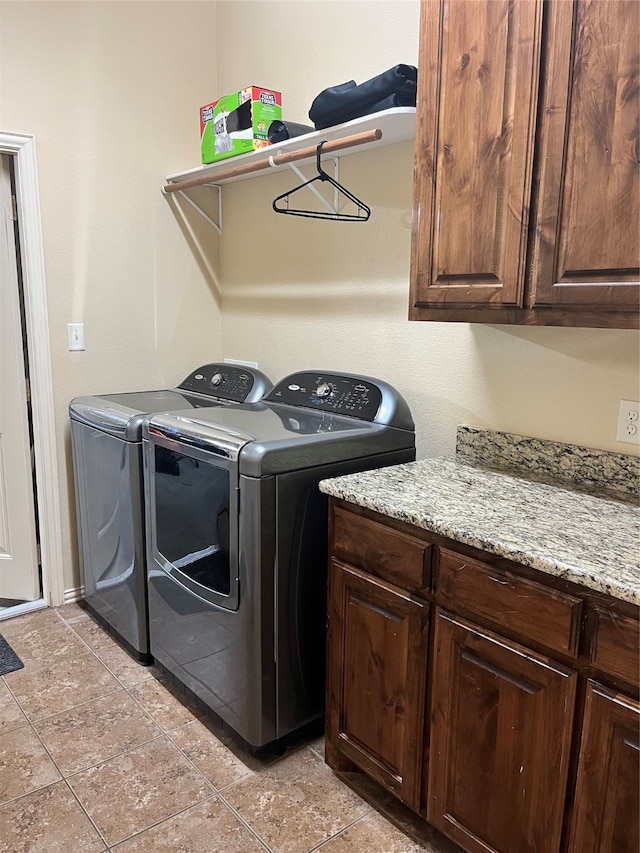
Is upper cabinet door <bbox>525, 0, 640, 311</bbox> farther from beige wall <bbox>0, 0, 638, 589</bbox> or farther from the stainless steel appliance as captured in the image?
the stainless steel appliance

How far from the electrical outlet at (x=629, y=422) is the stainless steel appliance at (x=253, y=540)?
2.19 ft

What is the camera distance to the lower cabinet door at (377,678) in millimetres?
1543

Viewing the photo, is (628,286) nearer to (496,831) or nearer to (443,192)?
(443,192)

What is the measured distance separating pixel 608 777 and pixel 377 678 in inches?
24.3

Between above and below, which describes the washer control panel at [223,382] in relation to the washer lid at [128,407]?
above

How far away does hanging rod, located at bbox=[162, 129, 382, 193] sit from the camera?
1.91 meters

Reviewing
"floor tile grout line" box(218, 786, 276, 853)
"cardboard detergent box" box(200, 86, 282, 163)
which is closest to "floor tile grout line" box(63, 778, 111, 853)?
"floor tile grout line" box(218, 786, 276, 853)

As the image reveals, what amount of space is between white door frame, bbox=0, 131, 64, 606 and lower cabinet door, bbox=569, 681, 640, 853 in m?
2.31

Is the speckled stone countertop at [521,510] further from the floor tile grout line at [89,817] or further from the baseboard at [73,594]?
the baseboard at [73,594]

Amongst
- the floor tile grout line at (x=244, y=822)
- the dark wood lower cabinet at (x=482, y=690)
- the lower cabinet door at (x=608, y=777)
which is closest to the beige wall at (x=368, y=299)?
the dark wood lower cabinet at (x=482, y=690)

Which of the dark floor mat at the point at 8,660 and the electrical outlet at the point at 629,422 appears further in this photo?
the dark floor mat at the point at 8,660

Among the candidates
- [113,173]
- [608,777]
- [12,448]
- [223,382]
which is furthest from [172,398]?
[608,777]

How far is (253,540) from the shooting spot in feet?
5.74

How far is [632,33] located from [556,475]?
3.55 feet
